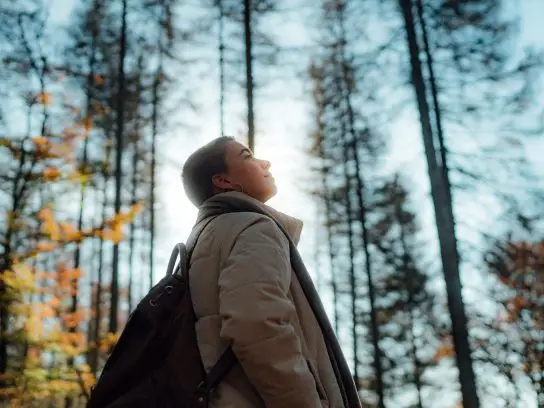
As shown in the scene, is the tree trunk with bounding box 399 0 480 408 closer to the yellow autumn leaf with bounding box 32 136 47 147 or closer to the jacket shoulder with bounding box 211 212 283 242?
the yellow autumn leaf with bounding box 32 136 47 147

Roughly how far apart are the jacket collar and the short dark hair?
162 millimetres

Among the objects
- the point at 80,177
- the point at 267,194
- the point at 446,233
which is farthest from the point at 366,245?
the point at 267,194

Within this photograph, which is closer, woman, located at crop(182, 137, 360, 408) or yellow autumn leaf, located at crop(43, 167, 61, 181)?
woman, located at crop(182, 137, 360, 408)

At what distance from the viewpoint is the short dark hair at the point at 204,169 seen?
7.70 ft

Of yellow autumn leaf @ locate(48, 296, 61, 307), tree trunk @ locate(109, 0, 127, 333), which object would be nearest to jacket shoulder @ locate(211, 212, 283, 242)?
yellow autumn leaf @ locate(48, 296, 61, 307)

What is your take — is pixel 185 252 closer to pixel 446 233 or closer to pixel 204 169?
pixel 204 169

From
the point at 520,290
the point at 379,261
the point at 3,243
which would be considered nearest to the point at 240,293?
the point at 3,243

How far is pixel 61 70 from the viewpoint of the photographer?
25.9 feet

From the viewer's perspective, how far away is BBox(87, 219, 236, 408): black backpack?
1.63 meters

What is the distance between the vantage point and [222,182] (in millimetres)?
2330

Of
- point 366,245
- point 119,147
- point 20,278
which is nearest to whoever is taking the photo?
point 20,278

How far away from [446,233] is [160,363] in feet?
24.6

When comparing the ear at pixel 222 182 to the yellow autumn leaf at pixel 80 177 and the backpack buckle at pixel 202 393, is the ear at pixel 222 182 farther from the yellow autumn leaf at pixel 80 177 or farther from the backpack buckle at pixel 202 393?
the yellow autumn leaf at pixel 80 177

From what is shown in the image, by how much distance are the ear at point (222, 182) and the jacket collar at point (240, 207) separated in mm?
147
